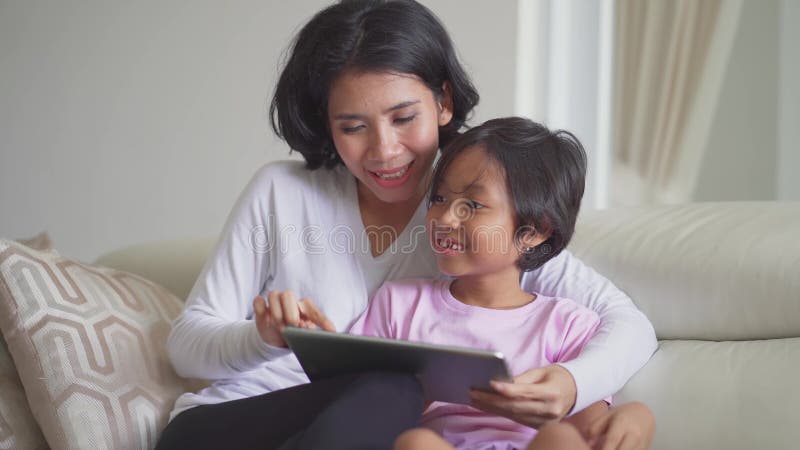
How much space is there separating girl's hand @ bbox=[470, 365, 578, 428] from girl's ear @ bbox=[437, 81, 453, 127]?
51cm

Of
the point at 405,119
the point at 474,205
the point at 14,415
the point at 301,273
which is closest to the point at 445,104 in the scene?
the point at 405,119

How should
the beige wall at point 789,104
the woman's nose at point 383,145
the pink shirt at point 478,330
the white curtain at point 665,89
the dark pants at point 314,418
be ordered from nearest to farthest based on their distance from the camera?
the dark pants at point 314,418
the pink shirt at point 478,330
the woman's nose at point 383,145
the beige wall at point 789,104
the white curtain at point 665,89

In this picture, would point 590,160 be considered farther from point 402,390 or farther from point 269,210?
point 402,390

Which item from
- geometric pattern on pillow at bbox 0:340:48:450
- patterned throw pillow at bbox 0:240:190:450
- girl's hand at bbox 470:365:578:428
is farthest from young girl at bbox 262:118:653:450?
geometric pattern on pillow at bbox 0:340:48:450

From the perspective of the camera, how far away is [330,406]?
996mm

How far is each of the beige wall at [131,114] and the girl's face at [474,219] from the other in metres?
1.45

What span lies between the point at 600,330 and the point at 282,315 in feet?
1.55

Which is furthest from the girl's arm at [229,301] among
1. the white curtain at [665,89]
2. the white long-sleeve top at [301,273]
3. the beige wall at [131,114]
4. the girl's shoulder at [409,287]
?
the white curtain at [665,89]

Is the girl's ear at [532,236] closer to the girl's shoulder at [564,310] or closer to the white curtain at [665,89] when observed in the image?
the girl's shoulder at [564,310]

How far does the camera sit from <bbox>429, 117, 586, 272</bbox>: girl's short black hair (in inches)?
51.5

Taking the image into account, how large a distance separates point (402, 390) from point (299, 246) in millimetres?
436

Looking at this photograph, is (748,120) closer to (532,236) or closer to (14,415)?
(532,236)

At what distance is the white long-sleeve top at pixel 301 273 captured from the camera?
132 centimetres

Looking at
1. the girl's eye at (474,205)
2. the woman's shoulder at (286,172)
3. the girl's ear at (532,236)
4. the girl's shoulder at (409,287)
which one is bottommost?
the girl's shoulder at (409,287)
